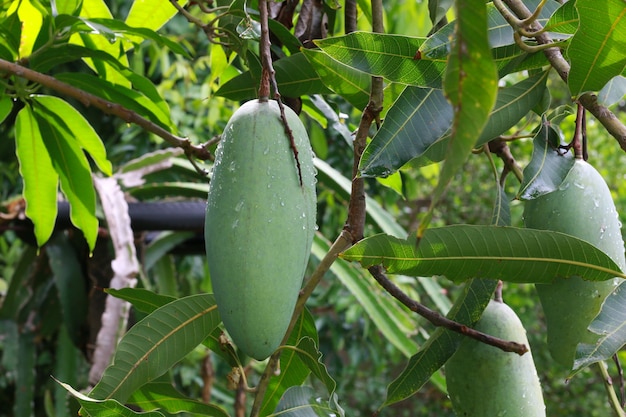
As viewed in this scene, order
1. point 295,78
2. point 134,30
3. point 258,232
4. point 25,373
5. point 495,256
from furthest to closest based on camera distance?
point 25,373 → point 134,30 → point 295,78 → point 495,256 → point 258,232

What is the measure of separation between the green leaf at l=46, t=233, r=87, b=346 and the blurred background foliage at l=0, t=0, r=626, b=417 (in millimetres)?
59

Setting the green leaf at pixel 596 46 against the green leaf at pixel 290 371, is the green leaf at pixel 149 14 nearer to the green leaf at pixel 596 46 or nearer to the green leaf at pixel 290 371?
the green leaf at pixel 290 371

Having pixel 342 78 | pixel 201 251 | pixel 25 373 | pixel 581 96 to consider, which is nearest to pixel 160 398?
pixel 342 78

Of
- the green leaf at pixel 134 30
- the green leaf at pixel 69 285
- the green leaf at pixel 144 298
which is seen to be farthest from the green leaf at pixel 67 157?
the green leaf at pixel 69 285

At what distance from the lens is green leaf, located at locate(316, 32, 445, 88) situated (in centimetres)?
50

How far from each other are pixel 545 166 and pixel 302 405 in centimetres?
24

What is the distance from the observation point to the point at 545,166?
1.71 ft

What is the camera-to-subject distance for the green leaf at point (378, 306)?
4.31ft

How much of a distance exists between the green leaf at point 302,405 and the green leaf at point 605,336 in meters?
0.18

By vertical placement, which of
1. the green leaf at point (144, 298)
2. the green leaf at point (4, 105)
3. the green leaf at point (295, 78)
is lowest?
the green leaf at point (144, 298)

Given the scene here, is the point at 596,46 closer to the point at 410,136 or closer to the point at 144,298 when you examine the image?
the point at 410,136

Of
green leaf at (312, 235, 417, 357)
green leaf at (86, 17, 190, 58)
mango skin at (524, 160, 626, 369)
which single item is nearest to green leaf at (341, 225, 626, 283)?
mango skin at (524, 160, 626, 369)

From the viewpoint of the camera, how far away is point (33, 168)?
0.88m

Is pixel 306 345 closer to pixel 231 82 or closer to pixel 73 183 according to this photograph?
pixel 231 82
